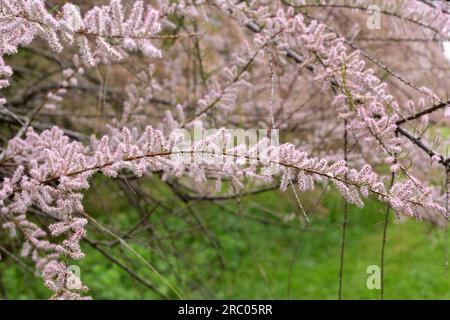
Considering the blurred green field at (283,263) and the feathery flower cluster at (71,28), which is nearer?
the feathery flower cluster at (71,28)

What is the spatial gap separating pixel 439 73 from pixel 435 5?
6.30 ft

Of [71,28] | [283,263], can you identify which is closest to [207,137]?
[71,28]

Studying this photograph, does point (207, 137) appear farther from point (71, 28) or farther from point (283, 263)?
point (283, 263)

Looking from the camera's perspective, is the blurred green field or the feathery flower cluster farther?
the blurred green field

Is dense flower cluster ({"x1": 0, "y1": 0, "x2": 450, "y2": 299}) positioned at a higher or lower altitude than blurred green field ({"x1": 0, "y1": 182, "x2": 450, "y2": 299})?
lower

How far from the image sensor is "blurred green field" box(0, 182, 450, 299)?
5.96 meters

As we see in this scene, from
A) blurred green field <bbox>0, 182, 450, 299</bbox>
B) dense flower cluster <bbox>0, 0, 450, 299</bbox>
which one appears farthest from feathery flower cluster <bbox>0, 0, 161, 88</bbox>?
blurred green field <bbox>0, 182, 450, 299</bbox>

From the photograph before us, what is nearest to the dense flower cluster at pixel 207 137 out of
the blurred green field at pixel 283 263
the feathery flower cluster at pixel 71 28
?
the feathery flower cluster at pixel 71 28

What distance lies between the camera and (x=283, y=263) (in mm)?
A: 8398

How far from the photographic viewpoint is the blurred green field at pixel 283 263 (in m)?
5.96

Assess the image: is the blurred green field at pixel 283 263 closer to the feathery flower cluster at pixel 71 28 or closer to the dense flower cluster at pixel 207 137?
the dense flower cluster at pixel 207 137

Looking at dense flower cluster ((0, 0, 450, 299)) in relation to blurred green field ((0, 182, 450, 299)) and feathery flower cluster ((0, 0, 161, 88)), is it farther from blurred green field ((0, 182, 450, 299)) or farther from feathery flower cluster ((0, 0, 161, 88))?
blurred green field ((0, 182, 450, 299))
